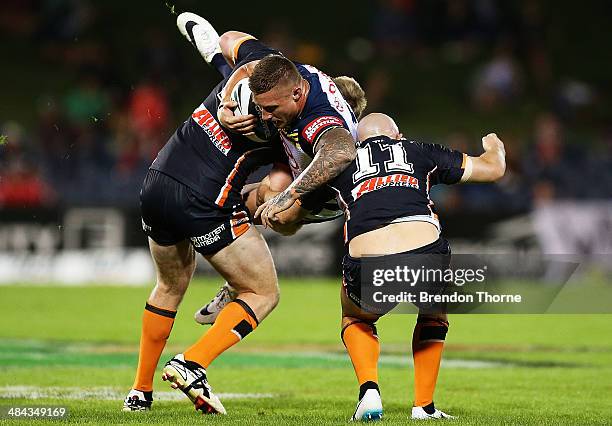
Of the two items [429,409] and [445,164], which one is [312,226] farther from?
[429,409]

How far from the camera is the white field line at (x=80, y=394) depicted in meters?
7.36

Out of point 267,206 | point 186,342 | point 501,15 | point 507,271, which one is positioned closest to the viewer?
point 267,206

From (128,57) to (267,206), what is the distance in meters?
16.4

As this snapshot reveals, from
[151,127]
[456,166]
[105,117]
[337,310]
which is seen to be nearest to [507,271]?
[337,310]

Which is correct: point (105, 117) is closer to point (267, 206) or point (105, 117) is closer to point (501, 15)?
point (501, 15)

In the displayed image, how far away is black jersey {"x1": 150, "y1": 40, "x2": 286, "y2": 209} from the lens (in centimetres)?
689

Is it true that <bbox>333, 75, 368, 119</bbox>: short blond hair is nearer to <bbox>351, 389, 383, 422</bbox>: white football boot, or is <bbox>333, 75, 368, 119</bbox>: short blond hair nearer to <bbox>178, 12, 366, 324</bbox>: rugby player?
<bbox>178, 12, 366, 324</bbox>: rugby player

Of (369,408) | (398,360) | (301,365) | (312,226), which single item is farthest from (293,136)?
(312,226)

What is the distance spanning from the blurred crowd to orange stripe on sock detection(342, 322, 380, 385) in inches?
445

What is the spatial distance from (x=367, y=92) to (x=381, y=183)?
14466 millimetres

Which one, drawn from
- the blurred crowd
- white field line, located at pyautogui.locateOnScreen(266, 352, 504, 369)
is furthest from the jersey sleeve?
the blurred crowd

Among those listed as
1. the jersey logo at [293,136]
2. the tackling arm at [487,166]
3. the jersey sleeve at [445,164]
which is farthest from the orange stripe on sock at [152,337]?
the tackling arm at [487,166]

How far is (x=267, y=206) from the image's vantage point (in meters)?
6.39

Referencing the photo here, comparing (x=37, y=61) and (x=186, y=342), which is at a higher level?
(x=37, y=61)
